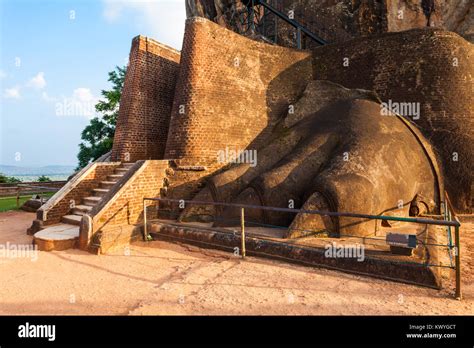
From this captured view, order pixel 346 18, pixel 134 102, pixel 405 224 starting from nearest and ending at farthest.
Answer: pixel 405 224
pixel 134 102
pixel 346 18

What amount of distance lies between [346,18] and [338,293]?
2030 cm

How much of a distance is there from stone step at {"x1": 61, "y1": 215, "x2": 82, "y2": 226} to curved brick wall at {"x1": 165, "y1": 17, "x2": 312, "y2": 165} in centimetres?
345

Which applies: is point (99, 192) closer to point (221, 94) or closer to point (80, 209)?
point (80, 209)

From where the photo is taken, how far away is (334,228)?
6.66 m

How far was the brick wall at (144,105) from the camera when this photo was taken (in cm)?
1112

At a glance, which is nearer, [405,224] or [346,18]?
[405,224]

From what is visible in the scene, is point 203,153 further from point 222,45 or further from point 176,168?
point 222,45

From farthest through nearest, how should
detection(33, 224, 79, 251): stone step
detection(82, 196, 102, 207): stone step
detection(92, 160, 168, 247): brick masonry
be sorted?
detection(82, 196, 102, 207): stone step
detection(92, 160, 168, 247): brick masonry
detection(33, 224, 79, 251): stone step

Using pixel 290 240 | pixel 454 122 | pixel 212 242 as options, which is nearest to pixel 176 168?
pixel 212 242

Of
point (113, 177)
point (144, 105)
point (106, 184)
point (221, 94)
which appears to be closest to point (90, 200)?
point (106, 184)

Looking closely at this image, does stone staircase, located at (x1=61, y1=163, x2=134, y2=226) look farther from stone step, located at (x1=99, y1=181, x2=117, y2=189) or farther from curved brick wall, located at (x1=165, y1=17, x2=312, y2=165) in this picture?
curved brick wall, located at (x1=165, y1=17, x2=312, y2=165)

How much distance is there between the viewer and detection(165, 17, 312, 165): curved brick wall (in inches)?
388

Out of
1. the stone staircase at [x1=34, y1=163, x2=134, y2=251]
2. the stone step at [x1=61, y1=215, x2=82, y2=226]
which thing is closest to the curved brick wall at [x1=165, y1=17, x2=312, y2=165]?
the stone staircase at [x1=34, y1=163, x2=134, y2=251]

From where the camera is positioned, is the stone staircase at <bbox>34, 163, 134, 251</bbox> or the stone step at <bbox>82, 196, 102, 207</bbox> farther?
the stone step at <bbox>82, 196, 102, 207</bbox>
